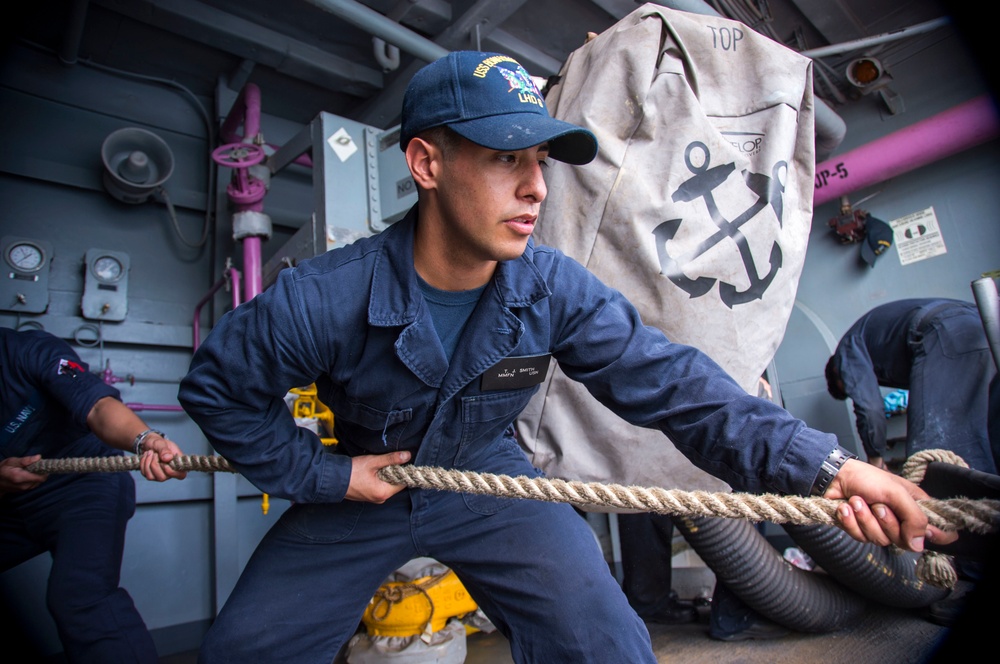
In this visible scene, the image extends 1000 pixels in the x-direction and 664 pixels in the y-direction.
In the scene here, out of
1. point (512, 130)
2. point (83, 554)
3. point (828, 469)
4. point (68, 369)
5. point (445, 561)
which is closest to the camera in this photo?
point (828, 469)

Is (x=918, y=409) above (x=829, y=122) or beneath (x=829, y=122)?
beneath

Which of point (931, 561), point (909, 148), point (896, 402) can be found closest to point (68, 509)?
point (931, 561)

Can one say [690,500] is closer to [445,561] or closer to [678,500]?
[678,500]

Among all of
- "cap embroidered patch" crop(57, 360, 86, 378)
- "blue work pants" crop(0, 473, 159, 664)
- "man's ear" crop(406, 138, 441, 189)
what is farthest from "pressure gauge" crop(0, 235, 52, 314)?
"man's ear" crop(406, 138, 441, 189)

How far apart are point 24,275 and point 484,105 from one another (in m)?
3.04

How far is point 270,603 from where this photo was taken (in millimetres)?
1346

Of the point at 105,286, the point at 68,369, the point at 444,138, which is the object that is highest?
the point at 105,286

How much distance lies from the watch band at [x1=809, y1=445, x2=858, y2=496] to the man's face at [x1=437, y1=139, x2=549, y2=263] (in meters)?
0.72

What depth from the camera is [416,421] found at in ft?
4.72

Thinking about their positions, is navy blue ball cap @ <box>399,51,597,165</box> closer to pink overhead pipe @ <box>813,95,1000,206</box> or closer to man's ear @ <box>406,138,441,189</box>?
man's ear @ <box>406,138,441,189</box>

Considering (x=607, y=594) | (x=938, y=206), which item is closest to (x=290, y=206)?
(x=607, y=594)

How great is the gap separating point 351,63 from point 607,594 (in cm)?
348

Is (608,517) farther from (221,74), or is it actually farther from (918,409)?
(221,74)

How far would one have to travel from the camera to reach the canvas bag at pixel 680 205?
5.22 ft
